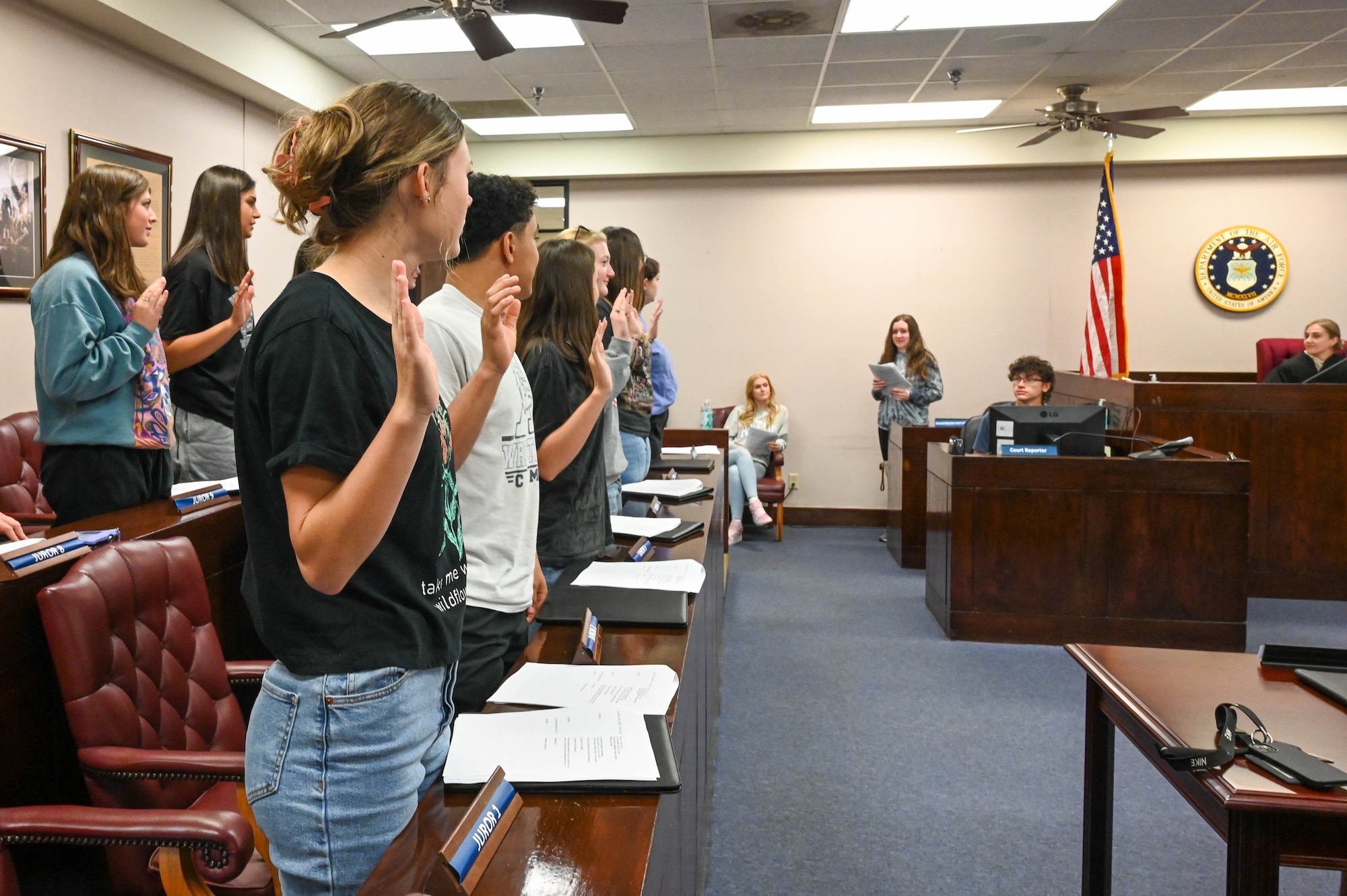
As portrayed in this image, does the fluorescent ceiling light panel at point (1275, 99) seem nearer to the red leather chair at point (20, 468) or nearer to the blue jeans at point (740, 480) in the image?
the blue jeans at point (740, 480)

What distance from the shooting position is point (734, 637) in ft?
14.3

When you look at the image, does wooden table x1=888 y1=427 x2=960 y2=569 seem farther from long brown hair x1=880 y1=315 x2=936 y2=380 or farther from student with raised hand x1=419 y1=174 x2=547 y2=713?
student with raised hand x1=419 y1=174 x2=547 y2=713

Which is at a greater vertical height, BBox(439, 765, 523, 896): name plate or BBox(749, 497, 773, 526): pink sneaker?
BBox(439, 765, 523, 896): name plate

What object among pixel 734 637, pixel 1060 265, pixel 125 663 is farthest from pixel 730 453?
pixel 125 663

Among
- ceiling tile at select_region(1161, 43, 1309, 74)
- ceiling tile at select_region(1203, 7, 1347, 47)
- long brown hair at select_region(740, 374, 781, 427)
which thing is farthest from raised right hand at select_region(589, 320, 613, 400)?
long brown hair at select_region(740, 374, 781, 427)

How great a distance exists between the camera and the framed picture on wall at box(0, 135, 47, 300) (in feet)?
11.8

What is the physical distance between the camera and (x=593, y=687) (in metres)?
1.38

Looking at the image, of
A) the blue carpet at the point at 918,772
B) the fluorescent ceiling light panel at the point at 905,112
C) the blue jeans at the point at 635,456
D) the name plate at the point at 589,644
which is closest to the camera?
the name plate at the point at 589,644

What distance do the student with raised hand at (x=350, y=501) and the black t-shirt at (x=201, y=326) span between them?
1.74 meters

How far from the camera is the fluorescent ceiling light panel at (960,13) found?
450cm

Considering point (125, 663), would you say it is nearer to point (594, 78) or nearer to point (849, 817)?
point (849, 817)

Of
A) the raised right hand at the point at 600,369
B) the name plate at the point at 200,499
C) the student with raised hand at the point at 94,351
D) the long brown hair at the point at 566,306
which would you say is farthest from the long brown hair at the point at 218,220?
the raised right hand at the point at 600,369

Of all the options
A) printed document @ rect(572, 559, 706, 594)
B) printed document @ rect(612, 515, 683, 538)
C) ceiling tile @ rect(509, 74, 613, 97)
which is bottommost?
printed document @ rect(572, 559, 706, 594)

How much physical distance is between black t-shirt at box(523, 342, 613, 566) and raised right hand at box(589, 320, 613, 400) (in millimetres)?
120
